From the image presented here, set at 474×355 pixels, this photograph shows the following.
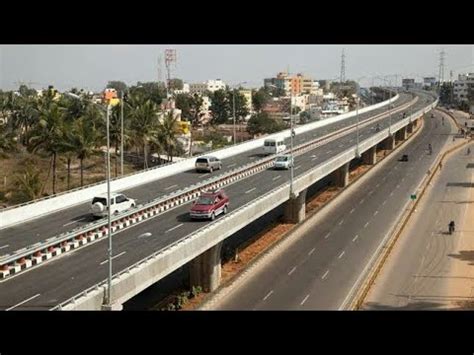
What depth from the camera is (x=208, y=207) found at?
19234mm

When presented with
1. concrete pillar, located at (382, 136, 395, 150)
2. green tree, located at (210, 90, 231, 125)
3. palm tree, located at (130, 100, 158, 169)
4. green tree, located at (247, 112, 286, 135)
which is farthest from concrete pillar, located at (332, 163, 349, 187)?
green tree, located at (210, 90, 231, 125)

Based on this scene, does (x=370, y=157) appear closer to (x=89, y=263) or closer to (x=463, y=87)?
(x=89, y=263)

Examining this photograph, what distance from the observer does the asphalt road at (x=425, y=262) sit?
60.0 feet

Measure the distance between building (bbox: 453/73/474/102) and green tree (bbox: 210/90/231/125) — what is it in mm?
74679

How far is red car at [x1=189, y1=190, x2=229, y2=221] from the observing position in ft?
62.7

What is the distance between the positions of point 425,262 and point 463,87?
128820 mm

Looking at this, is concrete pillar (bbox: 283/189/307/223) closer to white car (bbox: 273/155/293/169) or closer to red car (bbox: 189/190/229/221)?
white car (bbox: 273/155/293/169)

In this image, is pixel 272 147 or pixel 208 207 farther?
pixel 272 147

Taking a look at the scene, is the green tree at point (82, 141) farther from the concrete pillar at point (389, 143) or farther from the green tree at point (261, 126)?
the green tree at point (261, 126)

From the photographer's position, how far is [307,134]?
52.0 meters

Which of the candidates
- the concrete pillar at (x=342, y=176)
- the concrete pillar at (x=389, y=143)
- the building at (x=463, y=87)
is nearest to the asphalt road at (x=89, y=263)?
the concrete pillar at (x=342, y=176)

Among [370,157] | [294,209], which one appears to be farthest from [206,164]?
[370,157]
